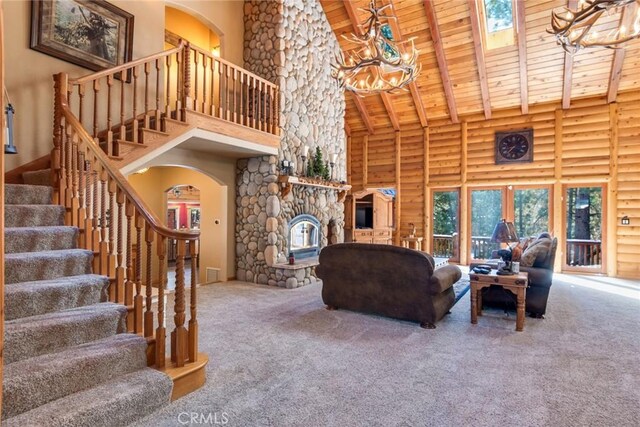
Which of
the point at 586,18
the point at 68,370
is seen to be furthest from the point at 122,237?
the point at 586,18

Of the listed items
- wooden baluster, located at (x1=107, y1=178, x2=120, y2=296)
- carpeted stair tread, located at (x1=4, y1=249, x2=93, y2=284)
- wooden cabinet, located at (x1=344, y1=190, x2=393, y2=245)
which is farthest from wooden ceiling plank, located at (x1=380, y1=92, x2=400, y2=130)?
carpeted stair tread, located at (x1=4, y1=249, x2=93, y2=284)

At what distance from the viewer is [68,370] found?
202 centimetres

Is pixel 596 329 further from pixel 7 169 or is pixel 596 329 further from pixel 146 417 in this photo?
pixel 7 169

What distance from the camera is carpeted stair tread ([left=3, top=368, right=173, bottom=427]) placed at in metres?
1.80

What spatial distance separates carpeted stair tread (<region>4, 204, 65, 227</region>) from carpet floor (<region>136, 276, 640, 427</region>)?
1701 millimetres

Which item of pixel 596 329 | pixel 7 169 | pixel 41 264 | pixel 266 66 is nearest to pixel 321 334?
pixel 41 264

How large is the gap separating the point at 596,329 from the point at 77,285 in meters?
4.97

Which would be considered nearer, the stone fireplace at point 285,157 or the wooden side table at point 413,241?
the stone fireplace at point 285,157

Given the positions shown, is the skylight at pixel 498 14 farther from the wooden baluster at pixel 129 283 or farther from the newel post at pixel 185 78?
the wooden baluster at pixel 129 283

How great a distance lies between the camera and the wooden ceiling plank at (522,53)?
615 centimetres

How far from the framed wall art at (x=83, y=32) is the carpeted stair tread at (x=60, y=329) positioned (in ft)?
11.4

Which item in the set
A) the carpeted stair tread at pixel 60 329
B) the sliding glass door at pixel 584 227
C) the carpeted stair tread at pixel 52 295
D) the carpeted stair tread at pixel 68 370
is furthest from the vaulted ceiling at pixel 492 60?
the carpeted stair tread at pixel 68 370

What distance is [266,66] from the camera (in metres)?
6.25

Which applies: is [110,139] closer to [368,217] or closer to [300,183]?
[300,183]
